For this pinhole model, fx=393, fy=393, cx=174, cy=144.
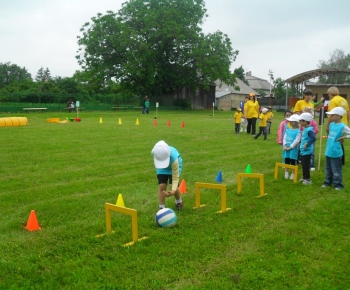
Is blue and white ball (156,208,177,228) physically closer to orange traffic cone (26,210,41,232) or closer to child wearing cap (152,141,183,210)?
child wearing cap (152,141,183,210)

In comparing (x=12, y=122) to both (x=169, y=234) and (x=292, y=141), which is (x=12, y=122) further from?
(x=169, y=234)

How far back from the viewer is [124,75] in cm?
4434

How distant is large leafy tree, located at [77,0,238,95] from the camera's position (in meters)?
42.2

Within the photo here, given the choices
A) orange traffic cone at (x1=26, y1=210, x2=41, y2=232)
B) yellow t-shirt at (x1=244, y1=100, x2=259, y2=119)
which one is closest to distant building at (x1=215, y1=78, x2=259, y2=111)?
yellow t-shirt at (x1=244, y1=100, x2=259, y2=119)

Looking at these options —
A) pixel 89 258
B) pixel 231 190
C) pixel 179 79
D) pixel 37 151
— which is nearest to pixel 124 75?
pixel 179 79

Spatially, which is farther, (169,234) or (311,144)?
(311,144)

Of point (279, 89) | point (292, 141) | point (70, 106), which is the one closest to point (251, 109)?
point (292, 141)

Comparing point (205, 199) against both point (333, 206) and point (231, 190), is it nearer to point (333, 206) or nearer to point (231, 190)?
point (231, 190)

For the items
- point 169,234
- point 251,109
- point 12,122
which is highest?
point 251,109

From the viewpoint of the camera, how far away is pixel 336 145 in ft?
25.8

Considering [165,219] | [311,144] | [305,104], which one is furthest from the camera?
[305,104]

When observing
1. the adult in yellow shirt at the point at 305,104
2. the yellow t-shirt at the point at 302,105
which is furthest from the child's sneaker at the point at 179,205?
the yellow t-shirt at the point at 302,105

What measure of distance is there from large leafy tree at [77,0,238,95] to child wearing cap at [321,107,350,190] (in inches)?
1380

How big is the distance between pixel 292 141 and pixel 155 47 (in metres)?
37.0
